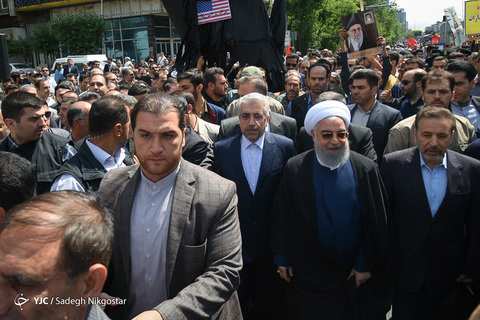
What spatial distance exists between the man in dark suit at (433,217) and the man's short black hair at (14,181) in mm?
2461

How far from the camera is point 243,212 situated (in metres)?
3.46

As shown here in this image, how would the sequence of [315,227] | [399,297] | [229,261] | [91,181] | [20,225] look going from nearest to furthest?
[20,225] < [229,261] < [91,181] < [315,227] < [399,297]

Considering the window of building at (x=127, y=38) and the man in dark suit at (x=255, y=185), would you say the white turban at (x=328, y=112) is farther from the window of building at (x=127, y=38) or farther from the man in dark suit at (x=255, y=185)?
the window of building at (x=127, y=38)

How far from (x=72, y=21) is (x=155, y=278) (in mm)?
32567

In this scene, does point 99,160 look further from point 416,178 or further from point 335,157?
point 416,178

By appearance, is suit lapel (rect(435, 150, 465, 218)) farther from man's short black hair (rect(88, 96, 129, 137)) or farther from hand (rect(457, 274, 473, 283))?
man's short black hair (rect(88, 96, 129, 137))

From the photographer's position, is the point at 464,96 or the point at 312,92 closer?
the point at 464,96

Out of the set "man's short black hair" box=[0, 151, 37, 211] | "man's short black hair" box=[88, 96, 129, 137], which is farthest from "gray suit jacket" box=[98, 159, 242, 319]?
"man's short black hair" box=[88, 96, 129, 137]

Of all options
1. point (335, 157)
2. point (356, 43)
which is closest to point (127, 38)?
point (356, 43)

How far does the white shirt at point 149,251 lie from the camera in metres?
2.01

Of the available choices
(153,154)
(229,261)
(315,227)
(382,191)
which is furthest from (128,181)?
(382,191)

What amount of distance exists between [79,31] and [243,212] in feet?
102

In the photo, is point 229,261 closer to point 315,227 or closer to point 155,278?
point 155,278

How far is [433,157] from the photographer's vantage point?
302 cm
